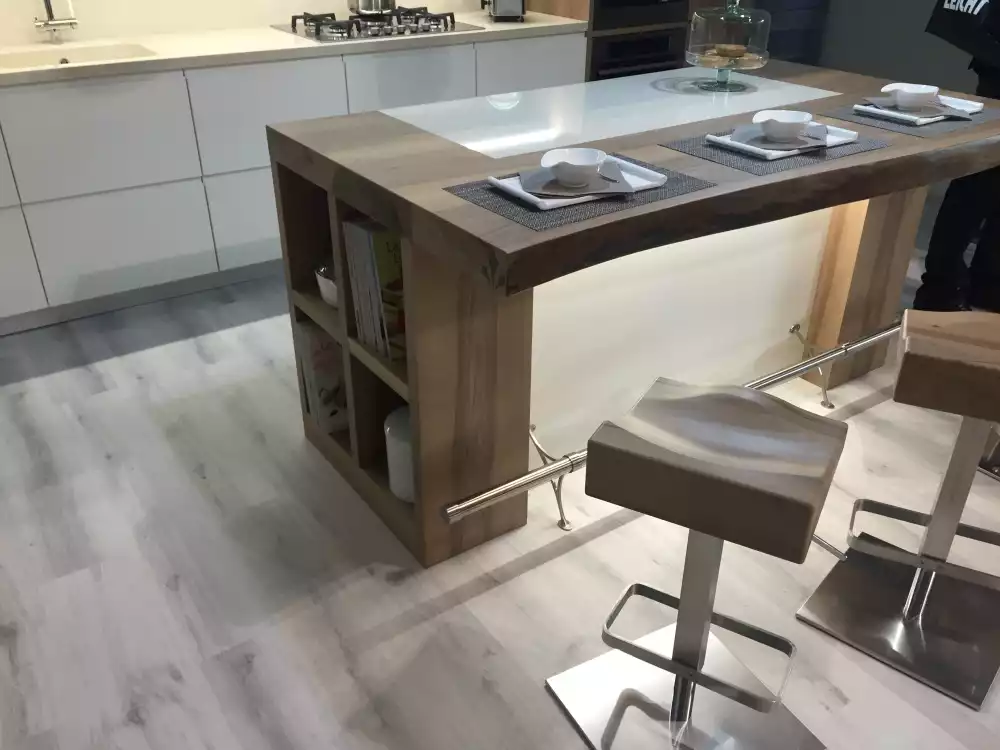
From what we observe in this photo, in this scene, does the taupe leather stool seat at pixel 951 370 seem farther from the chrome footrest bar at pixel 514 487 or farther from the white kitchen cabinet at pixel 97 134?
the white kitchen cabinet at pixel 97 134

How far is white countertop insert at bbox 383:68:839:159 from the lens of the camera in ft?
5.84

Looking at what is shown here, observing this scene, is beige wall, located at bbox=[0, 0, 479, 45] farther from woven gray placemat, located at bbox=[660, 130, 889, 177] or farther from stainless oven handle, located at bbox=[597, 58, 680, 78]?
woven gray placemat, located at bbox=[660, 130, 889, 177]

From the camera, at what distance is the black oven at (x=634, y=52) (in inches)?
146

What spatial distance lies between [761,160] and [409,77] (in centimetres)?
195

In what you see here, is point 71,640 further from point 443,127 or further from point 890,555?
point 890,555

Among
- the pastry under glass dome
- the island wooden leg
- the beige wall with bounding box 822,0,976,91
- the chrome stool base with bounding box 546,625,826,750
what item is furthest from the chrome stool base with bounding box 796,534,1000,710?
the beige wall with bounding box 822,0,976,91

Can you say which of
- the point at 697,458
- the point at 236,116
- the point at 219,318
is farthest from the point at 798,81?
the point at 219,318

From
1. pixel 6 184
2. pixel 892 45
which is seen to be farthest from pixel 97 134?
pixel 892 45

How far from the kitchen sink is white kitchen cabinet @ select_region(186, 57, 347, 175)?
0.83 ft

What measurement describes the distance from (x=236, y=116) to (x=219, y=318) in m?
0.71

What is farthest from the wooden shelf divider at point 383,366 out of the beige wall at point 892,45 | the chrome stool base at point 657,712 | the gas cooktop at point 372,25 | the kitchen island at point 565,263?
the beige wall at point 892,45

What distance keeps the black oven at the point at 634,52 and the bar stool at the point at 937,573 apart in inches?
99.8

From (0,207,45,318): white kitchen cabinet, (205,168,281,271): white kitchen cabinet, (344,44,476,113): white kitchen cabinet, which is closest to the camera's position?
(0,207,45,318): white kitchen cabinet

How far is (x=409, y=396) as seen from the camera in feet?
5.36
